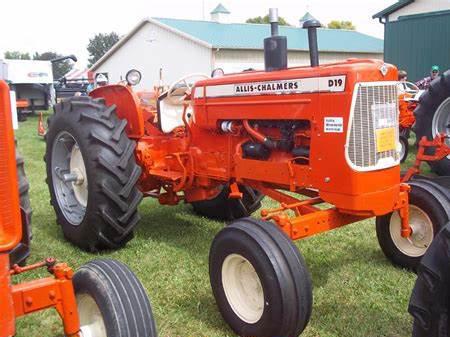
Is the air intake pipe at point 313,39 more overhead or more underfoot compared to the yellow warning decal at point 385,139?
more overhead

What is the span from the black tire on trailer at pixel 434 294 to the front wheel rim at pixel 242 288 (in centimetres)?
122

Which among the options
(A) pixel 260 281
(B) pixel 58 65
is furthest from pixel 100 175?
(B) pixel 58 65

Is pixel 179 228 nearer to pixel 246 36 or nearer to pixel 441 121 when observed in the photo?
pixel 441 121

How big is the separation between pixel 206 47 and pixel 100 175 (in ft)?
78.8

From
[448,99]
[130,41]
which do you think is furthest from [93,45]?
[448,99]

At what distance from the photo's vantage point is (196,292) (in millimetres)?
3848

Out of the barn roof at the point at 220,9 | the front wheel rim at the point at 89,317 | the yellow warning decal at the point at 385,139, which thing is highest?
the barn roof at the point at 220,9

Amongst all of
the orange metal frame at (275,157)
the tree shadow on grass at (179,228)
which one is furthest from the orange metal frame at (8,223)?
the tree shadow on grass at (179,228)

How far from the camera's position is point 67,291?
7.51 feet

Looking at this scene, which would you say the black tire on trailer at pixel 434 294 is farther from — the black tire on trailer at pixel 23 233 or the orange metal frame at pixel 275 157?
the black tire on trailer at pixel 23 233

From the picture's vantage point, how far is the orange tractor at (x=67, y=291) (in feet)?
6.15

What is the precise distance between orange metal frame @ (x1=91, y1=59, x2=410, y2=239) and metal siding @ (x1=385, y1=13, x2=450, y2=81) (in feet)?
41.8

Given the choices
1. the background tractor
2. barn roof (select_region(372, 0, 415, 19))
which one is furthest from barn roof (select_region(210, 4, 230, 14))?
the background tractor

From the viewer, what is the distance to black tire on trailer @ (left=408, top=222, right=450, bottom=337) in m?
2.09
